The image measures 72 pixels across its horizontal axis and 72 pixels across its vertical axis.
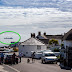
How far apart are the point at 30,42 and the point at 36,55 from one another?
810 centimetres

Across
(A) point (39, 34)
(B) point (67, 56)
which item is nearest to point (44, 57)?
(B) point (67, 56)

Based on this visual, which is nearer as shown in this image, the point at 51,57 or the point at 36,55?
the point at 51,57

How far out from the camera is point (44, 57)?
28.2 m

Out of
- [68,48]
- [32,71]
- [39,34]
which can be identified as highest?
[39,34]

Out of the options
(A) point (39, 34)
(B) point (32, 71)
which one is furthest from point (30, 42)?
(A) point (39, 34)

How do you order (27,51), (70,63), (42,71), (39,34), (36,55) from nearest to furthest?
(42,71) → (70,63) → (36,55) → (27,51) → (39,34)

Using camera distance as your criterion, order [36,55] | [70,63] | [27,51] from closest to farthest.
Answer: [70,63]
[36,55]
[27,51]

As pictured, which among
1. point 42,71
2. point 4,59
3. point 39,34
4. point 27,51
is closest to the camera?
point 42,71

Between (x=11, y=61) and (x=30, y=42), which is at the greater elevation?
(x=30, y=42)

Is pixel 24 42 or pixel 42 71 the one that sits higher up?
pixel 24 42

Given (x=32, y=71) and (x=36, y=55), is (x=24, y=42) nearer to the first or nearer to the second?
(x=36, y=55)

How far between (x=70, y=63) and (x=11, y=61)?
6703 mm

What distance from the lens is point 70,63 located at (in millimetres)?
24969

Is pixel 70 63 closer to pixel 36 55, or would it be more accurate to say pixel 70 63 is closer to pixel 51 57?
pixel 51 57
